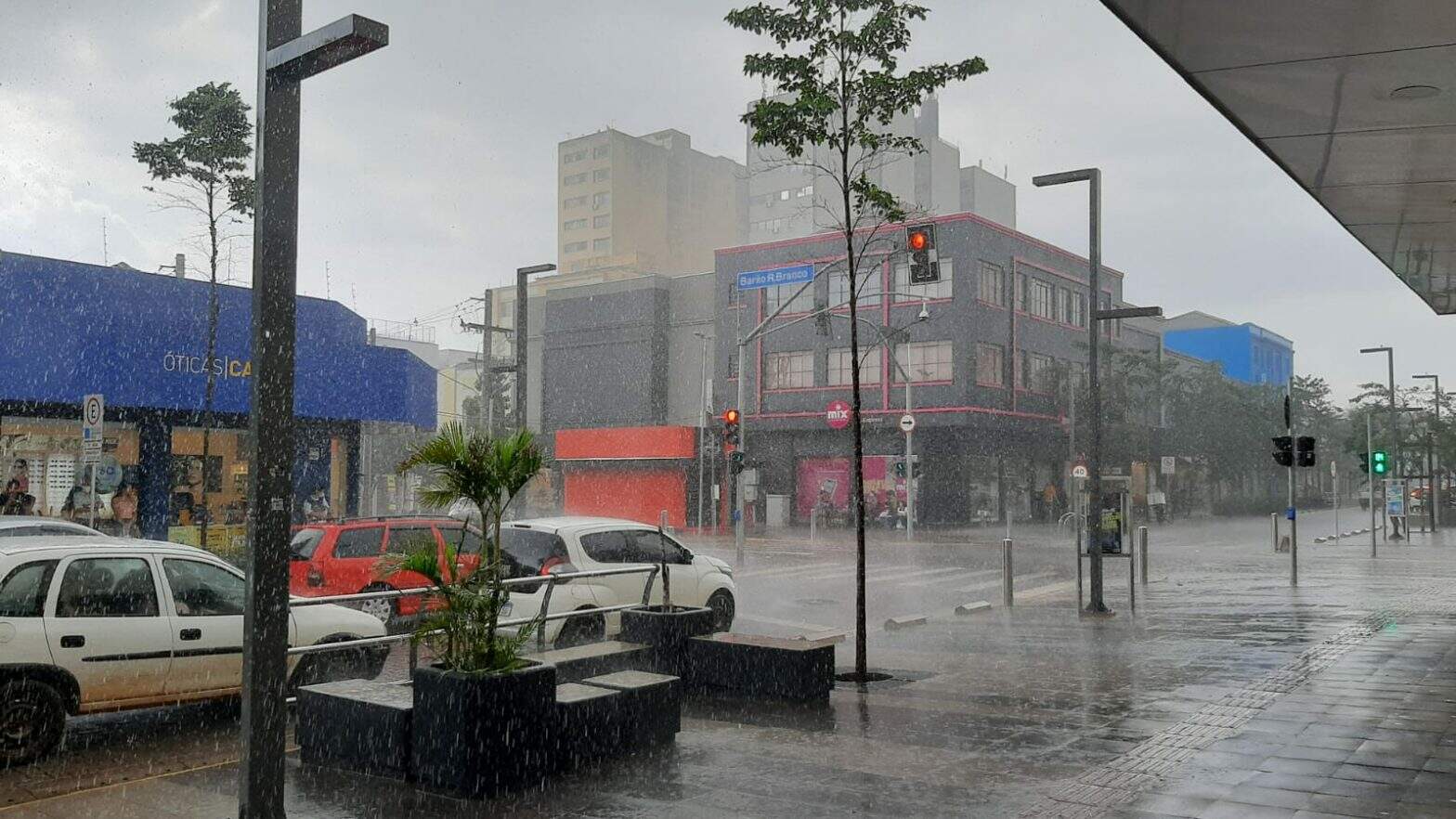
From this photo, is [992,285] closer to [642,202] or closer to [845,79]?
[845,79]

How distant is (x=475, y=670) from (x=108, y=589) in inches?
134

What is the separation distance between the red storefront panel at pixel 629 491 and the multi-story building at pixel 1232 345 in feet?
184

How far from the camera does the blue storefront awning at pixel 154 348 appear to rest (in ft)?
75.8

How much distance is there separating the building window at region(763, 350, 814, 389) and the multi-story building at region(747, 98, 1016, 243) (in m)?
32.3

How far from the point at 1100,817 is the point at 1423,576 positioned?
21.7 m

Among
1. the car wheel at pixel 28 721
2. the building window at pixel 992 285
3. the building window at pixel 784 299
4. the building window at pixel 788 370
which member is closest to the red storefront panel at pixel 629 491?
the building window at pixel 788 370

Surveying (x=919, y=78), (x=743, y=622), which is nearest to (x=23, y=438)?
(x=743, y=622)

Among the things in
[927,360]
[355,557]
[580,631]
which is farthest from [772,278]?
[580,631]

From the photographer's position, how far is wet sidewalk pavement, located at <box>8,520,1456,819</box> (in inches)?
268

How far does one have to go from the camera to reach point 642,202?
108 meters

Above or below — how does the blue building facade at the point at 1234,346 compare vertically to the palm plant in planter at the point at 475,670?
above

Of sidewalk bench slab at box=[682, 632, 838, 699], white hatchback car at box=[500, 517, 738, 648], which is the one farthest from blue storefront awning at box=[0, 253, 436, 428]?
sidewalk bench slab at box=[682, 632, 838, 699]

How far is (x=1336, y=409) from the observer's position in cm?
9550

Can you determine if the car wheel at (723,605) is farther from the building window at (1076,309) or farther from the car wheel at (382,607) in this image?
the building window at (1076,309)
